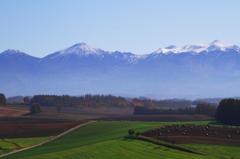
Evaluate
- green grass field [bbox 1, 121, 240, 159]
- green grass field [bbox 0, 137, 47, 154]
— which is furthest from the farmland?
green grass field [bbox 1, 121, 240, 159]

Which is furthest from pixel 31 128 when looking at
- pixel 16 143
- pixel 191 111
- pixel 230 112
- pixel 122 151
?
pixel 191 111

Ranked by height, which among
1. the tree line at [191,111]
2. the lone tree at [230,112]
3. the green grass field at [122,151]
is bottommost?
the green grass field at [122,151]

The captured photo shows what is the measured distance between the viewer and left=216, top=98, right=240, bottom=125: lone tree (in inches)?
3366

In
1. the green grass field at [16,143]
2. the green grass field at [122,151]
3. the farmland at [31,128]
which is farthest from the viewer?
the farmland at [31,128]

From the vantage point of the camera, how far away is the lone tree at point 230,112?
281ft

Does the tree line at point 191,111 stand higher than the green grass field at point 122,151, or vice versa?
the tree line at point 191,111

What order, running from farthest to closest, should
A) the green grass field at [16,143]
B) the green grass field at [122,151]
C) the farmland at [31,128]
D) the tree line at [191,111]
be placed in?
1. the tree line at [191,111]
2. the farmland at [31,128]
3. the green grass field at [16,143]
4. the green grass field at [122,151]

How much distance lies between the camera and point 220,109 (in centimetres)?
8881

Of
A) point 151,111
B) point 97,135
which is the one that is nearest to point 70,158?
point 97,135

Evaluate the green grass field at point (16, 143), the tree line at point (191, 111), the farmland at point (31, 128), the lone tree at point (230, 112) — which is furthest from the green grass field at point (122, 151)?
the tree line at point (191, 111)

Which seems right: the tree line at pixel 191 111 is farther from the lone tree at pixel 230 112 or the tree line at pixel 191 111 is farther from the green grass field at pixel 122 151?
the green grass field at pixel 122 151

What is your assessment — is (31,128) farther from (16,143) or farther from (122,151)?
(122,151)

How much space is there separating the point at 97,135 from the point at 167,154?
65.3ft

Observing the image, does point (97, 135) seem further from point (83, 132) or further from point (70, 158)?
point (70, 158)
